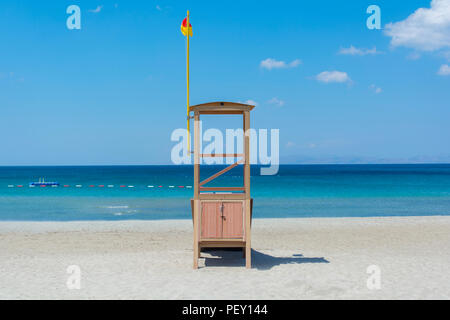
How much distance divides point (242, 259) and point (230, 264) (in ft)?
1.83

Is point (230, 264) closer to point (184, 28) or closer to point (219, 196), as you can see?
point (219, 196)

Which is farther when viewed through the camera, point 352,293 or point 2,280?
point 2,280

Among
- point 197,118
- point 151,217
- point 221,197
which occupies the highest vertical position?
point 197,118

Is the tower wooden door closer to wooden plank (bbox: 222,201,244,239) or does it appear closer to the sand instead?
wooden plank (bbox: 222,201,244,239)

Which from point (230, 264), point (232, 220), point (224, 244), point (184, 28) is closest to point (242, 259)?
point (230, 264)

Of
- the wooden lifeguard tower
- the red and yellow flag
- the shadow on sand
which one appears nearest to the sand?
the shadow on sand

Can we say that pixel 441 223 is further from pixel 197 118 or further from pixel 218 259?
pixel 197 118

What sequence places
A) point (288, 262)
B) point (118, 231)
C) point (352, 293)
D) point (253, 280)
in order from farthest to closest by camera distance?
point (118, 231) < point (288, 262) < point (253, 280) < point (352, 293)

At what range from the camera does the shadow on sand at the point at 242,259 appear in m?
8.79

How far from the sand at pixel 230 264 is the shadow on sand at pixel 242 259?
19 mm

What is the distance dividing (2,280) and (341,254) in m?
6.72

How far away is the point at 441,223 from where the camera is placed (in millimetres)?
16594

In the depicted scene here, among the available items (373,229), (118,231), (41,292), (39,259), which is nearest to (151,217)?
(118,231)

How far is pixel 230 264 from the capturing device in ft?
28.9
